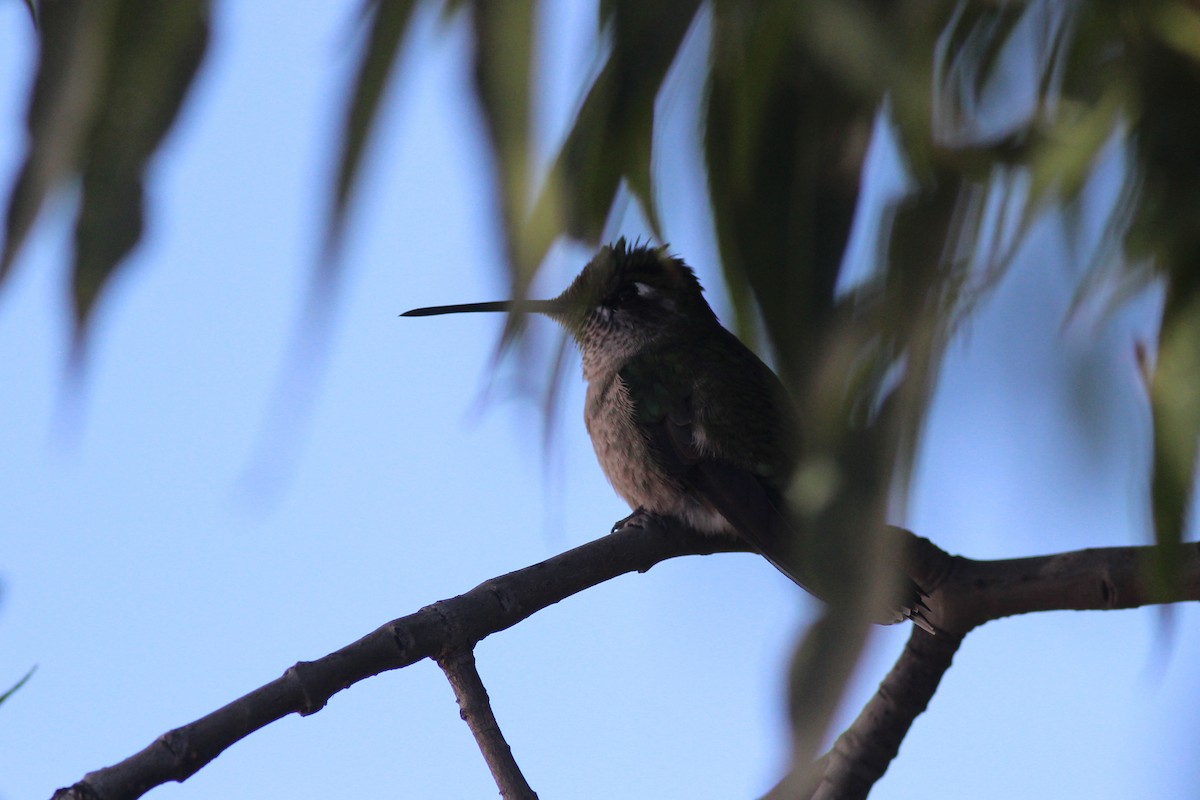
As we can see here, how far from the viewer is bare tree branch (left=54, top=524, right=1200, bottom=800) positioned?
1.13 meters

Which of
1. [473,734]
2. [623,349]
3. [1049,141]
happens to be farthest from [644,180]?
[623,349]

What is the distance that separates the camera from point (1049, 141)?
0.98 metres

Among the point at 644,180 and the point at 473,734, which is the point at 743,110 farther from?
the point at 473,734

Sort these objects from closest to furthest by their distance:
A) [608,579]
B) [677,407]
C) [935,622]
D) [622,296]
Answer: [608,579], [935,622], [677,407], [622,296]

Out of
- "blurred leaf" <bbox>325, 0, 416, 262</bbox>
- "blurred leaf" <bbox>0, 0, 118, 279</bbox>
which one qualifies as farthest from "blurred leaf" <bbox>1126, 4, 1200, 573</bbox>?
"blurred leaf" <bbox>0, 0, 118, 279</bbox>

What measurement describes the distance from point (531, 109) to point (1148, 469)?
59 centimetres

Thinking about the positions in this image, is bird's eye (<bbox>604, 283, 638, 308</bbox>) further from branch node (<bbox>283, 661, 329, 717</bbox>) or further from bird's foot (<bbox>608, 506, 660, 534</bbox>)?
branch node (<bbox>283, 661, 329, 717</bbox>)

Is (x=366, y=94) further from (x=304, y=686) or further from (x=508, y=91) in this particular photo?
(x=304, y=686)

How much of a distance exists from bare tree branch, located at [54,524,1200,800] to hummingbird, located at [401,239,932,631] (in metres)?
0.12

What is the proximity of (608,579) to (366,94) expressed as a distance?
87 centimetres

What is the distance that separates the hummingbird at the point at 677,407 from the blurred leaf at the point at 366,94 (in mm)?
1169

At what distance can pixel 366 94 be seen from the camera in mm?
979

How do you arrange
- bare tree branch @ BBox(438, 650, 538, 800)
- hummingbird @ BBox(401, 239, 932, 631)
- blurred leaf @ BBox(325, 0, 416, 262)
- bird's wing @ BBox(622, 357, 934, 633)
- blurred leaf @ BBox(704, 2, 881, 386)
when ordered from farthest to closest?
hummingbird @ BBox(401, 239, 932, 631) → bird's wing @ BBox(622, 357, 934, 633) → bare tree branch @ BBox(438, 650, 538, 800) → blurred leaf @ BBox(704, 2, 881, 386) → blurred leaf @ BBox(325, 0, 416, 262)

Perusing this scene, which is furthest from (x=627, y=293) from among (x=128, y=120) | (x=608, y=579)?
(x=128, y=120)
